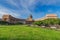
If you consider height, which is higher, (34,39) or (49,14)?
(49,14)

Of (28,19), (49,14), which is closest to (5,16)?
(28,19)

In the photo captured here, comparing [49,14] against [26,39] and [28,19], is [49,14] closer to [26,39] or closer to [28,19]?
[28,19]

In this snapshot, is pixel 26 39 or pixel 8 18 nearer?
pixel 26 39

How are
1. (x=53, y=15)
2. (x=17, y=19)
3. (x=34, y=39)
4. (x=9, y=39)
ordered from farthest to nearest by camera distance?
(x=17, y=19) → (x=53, y=15) → (x=34, y=39) → (x=9, y=39)

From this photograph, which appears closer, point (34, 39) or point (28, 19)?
point (34, 39)

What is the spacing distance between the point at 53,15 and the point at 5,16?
108 feet

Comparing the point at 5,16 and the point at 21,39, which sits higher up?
the point at 5,16

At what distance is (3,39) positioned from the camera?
62.7 ft

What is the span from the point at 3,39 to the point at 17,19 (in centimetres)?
10008

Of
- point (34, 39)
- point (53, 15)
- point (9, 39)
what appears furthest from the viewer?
point (53, 15)

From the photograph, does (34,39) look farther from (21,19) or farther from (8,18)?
(21,19)

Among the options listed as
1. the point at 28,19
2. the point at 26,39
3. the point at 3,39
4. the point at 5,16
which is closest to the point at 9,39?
the point at 3,39

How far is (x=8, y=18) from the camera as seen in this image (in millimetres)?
111500

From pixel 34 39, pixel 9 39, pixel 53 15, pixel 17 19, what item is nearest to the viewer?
pixel 9 39
